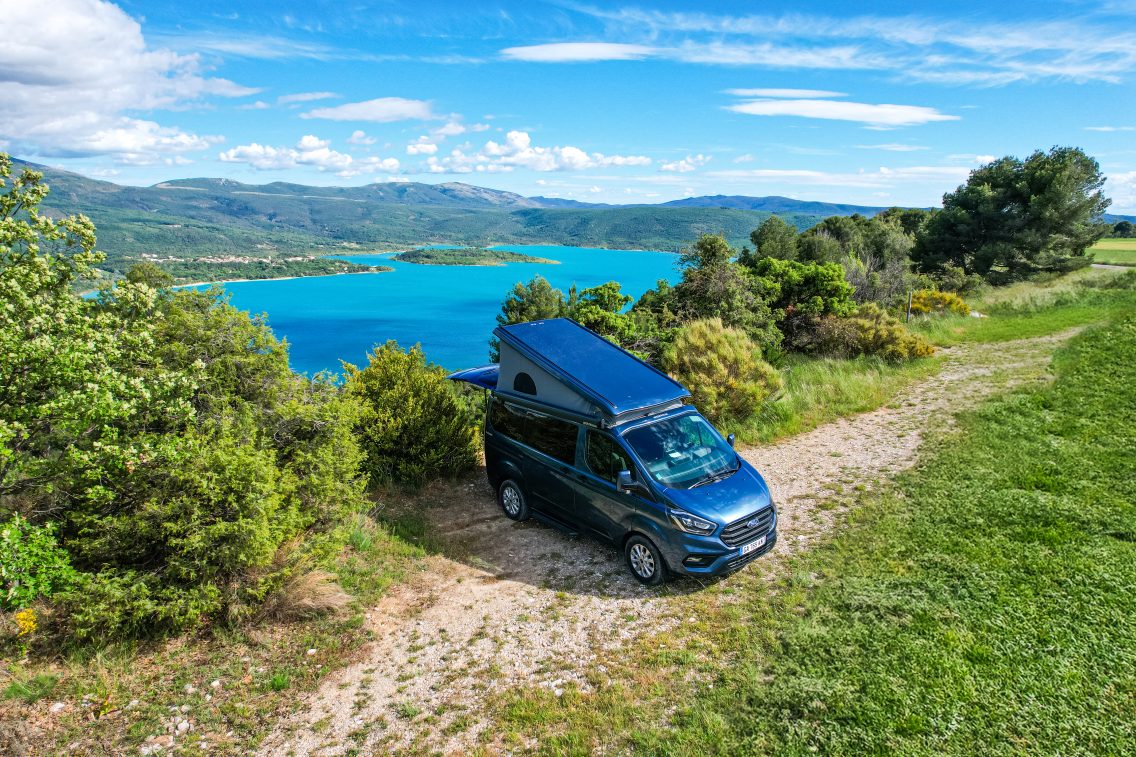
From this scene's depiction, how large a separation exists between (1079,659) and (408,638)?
6454 millimetres

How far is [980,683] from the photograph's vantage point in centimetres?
491

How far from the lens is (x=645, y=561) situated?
23.5 feet

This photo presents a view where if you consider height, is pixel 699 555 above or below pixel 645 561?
above

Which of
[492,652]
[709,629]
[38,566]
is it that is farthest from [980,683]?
[38,566]

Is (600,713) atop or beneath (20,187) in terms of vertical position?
beneath

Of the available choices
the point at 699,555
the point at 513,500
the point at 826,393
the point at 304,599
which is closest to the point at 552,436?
the point at 513,500

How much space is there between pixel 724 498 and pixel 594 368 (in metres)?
2.67

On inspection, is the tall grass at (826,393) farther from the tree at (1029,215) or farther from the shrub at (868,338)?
the tree at (1029,215)

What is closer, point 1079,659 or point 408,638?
point 1079,659

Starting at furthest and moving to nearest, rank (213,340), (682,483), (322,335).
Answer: (322,335)
(213,340)
(682,483)

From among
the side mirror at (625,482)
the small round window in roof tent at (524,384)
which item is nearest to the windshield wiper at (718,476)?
the side mirror at (625,482)

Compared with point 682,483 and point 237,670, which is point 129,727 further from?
point 682,483

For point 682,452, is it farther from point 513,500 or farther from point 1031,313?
point 1031,313

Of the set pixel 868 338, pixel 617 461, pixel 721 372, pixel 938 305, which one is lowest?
pixel 617 461
